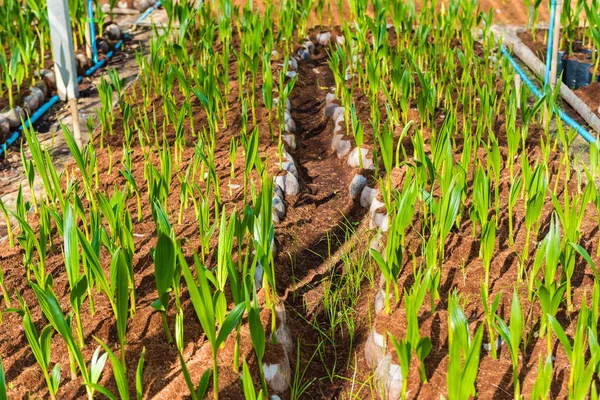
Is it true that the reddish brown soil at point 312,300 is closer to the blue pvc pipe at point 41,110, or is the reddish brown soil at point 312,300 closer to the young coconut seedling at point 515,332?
the young coconut seedling at point 515,332

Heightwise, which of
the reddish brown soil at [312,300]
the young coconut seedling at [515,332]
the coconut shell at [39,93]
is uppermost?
the coconut shell at [39,93]

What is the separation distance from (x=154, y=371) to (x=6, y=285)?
0.87 meters

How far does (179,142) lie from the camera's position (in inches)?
175

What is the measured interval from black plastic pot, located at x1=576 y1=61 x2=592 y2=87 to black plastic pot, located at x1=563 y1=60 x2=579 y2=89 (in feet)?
0.08

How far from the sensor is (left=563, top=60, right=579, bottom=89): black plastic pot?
19.7 feet

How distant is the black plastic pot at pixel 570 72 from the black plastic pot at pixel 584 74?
0.08ft

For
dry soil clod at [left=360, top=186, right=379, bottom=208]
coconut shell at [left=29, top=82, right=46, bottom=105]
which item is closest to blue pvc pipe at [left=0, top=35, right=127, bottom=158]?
coconut shell at [left=29, top=82, right=46, bottom=105]

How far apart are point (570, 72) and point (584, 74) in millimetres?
106

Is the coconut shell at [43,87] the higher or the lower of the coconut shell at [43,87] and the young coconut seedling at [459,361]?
the higher

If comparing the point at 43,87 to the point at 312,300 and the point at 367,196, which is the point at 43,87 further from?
the point at 312,300

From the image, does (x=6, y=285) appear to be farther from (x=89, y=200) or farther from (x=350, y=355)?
(x=350, y=355)

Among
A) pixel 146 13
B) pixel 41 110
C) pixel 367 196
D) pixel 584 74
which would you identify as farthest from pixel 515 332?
pixel 146 13

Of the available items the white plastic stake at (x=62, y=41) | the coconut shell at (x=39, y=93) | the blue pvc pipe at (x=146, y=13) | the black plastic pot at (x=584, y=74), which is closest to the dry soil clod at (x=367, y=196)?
the white plastic stake at (x=62, y=41)

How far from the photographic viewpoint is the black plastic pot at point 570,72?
600 cm
